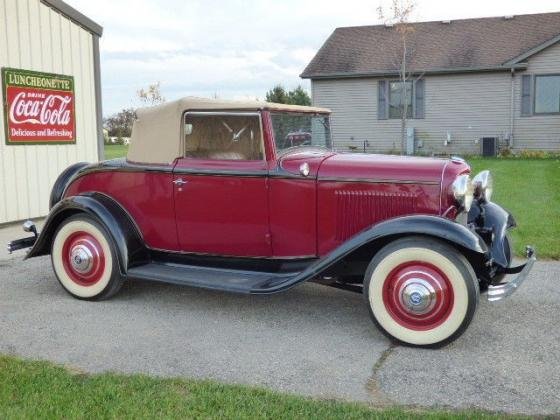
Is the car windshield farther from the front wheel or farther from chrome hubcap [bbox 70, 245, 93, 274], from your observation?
chrome hubcap [bbox 70, 245, 93, 274]

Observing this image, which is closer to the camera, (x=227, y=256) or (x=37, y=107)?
(x=227, y=256)

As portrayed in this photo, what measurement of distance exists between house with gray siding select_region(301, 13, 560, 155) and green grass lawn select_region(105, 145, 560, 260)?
3.08m

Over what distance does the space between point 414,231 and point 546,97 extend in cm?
1873

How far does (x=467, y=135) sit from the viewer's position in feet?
70.2

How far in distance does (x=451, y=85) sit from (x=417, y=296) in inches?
748

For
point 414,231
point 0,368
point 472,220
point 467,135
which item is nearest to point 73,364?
point 0,368

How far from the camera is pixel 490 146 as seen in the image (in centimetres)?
2045

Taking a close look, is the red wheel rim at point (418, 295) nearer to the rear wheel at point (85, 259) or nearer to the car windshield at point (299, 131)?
the car windshield at point (299, 131)

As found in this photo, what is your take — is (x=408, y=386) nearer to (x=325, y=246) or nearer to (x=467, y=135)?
(x=325, y=246)

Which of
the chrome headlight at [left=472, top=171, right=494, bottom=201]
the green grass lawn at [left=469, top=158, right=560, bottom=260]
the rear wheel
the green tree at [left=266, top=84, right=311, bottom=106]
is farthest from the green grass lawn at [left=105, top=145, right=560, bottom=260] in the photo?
the green tree at [left=266, top=84, right=311, bottom=106]

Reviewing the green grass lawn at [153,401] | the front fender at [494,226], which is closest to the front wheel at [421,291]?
the front fender at [494,226]

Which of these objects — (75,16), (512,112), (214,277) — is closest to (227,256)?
(214,277)

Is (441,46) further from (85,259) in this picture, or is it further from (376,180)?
(85,259)

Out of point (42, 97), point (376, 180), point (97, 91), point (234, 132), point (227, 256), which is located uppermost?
point (97, 91)
